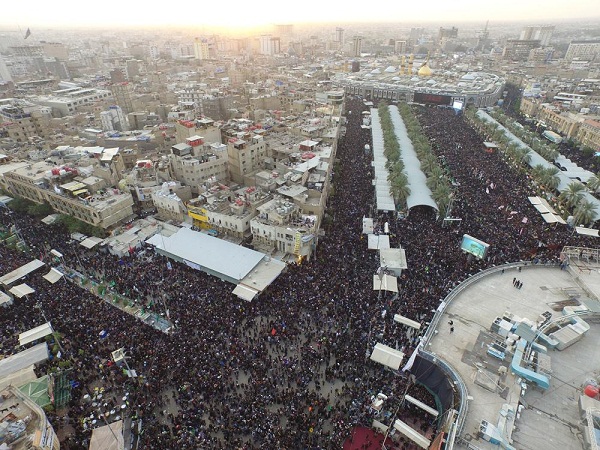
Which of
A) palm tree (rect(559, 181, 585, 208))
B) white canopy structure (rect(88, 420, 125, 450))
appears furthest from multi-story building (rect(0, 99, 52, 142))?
palm tree (rect(559, 181, 585, 208))

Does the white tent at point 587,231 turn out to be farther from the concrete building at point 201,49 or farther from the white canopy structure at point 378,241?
the concrete building at point 201,49

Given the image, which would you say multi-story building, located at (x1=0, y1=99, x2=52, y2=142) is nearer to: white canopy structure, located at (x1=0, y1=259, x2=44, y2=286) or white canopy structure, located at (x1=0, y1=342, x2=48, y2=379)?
white canopy structure, located at (x1=0, y1=259, x2=44, y2=286)

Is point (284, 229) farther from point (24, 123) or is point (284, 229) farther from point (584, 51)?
point (584, 51)

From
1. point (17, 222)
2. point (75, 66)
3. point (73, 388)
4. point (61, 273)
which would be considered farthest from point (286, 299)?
point (75, 66)

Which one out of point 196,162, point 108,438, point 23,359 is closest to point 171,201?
point 196,162

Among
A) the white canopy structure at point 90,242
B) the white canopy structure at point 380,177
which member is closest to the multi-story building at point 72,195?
the white canopy structure at point 90,242

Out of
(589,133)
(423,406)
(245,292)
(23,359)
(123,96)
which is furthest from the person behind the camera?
(123,96)
